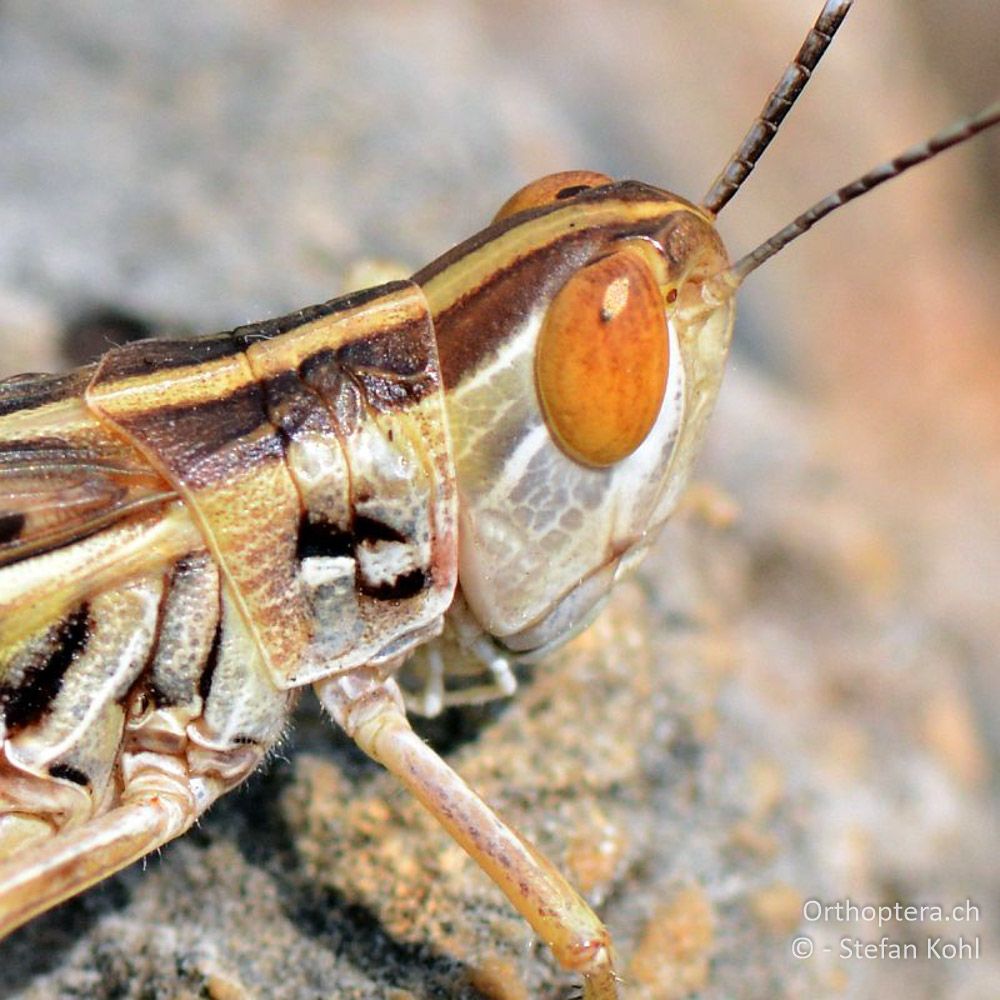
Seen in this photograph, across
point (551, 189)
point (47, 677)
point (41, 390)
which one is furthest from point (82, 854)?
point (551, 189)

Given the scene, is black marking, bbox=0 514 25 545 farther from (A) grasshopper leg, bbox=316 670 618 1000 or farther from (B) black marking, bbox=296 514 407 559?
(A) grasshopper leg, bbox=316 670 618 1000

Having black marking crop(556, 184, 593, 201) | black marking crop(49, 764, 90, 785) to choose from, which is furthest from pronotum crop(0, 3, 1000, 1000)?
black marking crop(556, 184, 593, 201)

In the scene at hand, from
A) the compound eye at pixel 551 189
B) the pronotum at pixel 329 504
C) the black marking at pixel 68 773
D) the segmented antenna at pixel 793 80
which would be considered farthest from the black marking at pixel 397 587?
the segmented antenna at pixel 793 80

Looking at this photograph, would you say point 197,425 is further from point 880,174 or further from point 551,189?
point 880,174

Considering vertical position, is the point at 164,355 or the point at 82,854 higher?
the point at 164,355

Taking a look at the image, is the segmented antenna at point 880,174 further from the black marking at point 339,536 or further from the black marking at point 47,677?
the black marking at point 47,677

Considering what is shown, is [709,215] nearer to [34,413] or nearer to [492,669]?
[492,669]
